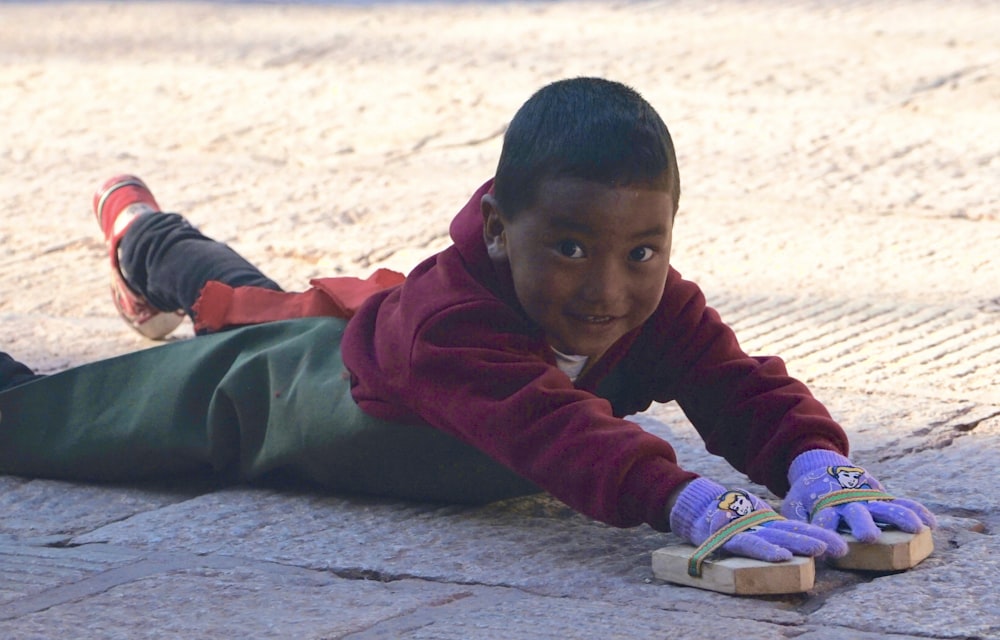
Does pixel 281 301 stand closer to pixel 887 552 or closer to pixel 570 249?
→ pixel 570 249

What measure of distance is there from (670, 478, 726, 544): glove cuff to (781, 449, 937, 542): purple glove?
0.42 ft

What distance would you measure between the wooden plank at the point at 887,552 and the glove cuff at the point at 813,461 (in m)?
0.14

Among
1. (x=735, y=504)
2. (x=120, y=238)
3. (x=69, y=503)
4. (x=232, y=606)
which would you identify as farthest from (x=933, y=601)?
(x=120, y=238)

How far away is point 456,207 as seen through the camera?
346cm

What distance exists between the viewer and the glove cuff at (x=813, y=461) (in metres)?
1.69

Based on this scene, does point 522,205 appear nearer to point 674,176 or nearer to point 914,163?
point 674,176

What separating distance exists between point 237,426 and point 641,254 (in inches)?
25.3

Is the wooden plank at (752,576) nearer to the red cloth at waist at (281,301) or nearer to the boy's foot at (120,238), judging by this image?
the red cloth at waist at (281,301)

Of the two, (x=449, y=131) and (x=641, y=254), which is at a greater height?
(x=449, y=131)

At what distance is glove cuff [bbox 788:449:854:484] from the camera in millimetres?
1693

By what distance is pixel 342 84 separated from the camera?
4.46 meters

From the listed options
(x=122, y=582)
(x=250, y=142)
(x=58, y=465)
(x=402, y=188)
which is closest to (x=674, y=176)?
(x=122, y=582)

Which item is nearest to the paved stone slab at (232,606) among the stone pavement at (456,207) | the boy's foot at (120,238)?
the stone pavement at (456,207)

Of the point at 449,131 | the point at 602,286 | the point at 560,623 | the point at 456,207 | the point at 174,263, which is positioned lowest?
the point at 560,623
